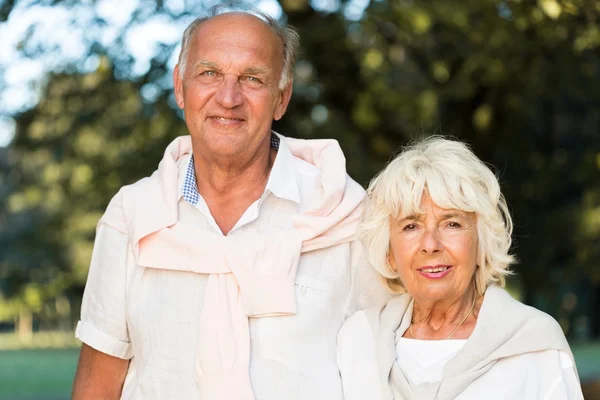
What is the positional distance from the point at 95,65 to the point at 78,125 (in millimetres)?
867

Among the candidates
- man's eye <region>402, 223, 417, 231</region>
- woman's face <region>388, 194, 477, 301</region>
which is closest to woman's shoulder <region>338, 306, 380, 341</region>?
woman's face <region>388, 194, 477, 301</region>

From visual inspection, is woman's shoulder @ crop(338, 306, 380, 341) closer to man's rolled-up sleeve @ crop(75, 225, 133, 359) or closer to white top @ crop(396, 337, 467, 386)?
white top @ crop(396, 337, 467, 386)

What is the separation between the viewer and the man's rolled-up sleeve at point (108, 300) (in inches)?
125

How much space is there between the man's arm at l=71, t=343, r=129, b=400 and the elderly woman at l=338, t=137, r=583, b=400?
80 centimetres

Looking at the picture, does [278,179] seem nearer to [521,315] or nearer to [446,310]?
[446,310]

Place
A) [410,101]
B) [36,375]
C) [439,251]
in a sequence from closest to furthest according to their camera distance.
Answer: [439,251] → [410,101] → [36,375]

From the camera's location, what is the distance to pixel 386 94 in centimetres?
909

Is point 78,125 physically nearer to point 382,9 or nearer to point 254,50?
point 382,9

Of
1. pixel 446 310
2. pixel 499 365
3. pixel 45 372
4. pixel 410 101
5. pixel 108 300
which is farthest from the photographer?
pixel 45 372

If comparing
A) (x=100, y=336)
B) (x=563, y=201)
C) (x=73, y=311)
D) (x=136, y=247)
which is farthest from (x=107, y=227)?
(x=73, y=311)

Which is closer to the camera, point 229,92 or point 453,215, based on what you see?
point 453,215

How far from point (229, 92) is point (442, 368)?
1141 mm

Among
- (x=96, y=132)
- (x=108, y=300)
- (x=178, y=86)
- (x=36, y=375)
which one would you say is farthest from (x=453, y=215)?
(x=36, y=375)

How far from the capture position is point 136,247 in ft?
10.3
